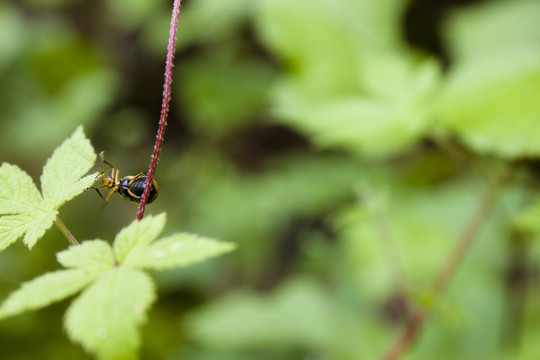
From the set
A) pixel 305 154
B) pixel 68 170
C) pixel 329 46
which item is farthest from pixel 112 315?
pixel 305 154

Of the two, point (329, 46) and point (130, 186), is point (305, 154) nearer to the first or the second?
point (329, 46)

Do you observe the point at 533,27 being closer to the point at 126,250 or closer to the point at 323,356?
the point at 323,356

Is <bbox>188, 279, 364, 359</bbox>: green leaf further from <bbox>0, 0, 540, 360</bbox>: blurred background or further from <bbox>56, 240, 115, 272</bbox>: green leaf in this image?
<bbox>56, 240, 115, 272</bbox>: green leaf

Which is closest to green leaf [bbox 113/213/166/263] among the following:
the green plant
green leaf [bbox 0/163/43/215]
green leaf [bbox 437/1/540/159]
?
the green plant

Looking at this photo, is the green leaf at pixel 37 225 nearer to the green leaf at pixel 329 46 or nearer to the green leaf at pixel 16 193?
the green leaf at pixel 16 193

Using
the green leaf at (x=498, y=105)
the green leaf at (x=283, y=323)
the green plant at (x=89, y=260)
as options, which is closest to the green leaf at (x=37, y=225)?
the green plant at (x=89, y=260)

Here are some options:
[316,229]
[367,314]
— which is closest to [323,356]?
[367,314]
